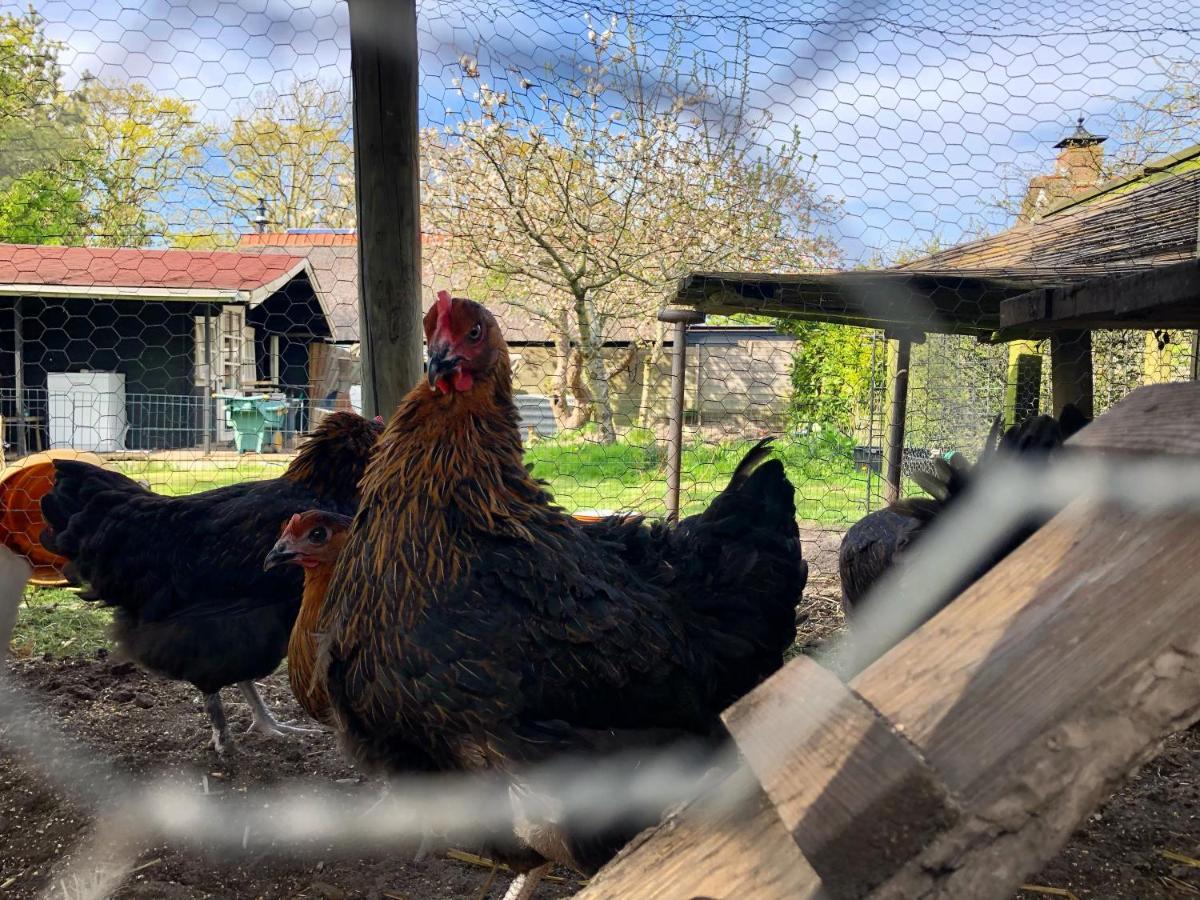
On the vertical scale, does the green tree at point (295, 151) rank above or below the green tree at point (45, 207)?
above

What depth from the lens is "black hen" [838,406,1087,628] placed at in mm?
1651

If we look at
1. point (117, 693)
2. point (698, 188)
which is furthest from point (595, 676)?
point (698, 188)

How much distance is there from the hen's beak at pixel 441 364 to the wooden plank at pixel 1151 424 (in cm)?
142

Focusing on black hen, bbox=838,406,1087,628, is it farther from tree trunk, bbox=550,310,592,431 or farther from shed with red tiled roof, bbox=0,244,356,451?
tree trunk, bbox=550,310,592,431

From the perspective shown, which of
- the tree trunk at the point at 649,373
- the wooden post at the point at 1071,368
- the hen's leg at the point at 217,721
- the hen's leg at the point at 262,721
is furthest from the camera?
the tree trunk at the point at 649,373

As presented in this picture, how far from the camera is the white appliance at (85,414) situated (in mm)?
9523

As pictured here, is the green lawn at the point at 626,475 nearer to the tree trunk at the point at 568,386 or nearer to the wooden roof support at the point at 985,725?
the tree trunk at the point at 568,386

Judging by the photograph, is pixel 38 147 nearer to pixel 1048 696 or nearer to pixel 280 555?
pixel 280 555

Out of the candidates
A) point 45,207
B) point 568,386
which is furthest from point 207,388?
point 45,207

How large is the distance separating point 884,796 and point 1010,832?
96 mm

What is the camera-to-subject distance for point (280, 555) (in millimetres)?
2537

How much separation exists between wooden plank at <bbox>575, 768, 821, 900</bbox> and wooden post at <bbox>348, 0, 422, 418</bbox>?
2079 mm

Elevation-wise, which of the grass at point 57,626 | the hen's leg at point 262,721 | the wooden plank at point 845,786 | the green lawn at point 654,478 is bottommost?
the hen's leg at point 262,721

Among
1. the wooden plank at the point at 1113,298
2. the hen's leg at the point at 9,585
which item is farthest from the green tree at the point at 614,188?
the hen's leg at the point at 9,585
